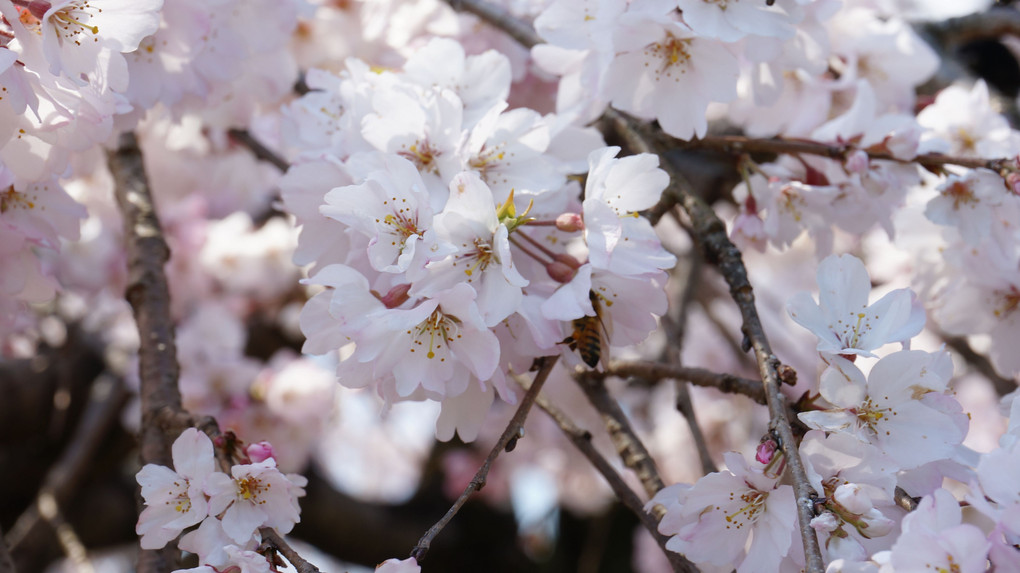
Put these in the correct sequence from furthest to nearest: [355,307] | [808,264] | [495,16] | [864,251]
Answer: [808,264]
[864,251]
[495,16]
[355,307]

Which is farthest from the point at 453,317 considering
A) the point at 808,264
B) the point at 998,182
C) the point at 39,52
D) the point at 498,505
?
the point at 498,505

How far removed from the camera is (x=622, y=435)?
1166 mm

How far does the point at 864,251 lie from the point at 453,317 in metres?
1.98

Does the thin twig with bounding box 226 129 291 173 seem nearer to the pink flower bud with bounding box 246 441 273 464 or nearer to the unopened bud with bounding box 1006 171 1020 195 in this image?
the pink flower bud with bounding box 246 441 273 464

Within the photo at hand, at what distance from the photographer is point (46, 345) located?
2.63 m

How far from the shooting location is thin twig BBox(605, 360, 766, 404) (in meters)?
0.92

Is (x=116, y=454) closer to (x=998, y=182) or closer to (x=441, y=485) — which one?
(x=441, y=485)

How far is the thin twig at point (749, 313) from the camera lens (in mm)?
678

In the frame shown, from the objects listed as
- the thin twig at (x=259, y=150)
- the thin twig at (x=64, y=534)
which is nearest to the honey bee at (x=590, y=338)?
the thin twig at (x=259, y=150)

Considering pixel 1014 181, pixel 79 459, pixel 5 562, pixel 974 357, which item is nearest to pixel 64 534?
pixel 79 459

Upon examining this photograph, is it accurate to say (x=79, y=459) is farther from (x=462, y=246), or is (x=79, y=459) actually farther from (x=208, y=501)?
(x=462, y=246)

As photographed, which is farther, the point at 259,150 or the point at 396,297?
the point at 259,150

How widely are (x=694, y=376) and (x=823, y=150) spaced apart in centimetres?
34

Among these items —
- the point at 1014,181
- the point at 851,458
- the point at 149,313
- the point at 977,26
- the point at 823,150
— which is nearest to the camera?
the point at 851,458
